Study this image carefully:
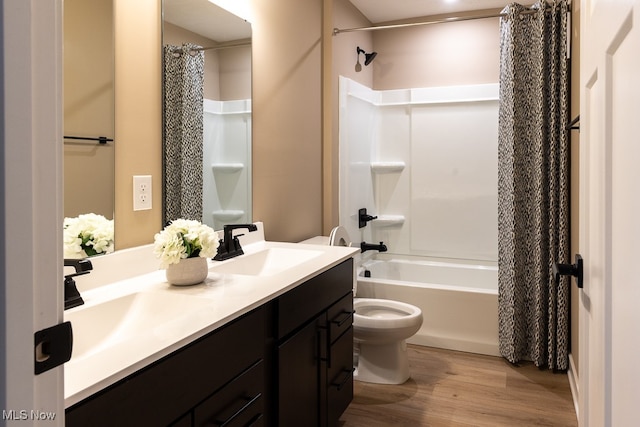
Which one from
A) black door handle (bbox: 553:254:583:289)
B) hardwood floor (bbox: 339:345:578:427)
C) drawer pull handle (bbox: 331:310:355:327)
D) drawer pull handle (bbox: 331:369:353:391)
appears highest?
black door handle (bbox: 553:254:583:289)

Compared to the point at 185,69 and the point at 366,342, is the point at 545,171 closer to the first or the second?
the point at 366,342

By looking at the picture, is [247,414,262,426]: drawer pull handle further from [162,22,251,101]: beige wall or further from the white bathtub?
the white bathtub

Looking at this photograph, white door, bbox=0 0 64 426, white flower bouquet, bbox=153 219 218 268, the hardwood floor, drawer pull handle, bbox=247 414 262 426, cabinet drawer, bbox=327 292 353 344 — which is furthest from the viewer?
the hardwood floor

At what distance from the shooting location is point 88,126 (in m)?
1.55

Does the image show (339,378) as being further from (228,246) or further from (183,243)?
(183,243)

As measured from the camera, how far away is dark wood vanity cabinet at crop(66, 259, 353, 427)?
987 mm

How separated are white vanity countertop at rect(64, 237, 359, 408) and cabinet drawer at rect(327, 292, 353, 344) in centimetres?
22

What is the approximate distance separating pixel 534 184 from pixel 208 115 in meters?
2.10

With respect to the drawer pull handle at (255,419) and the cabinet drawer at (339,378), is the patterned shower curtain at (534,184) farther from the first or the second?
the drawer pull handle at (255,419)

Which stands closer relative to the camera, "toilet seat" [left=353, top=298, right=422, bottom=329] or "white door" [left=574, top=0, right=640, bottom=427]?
"white door" [left=574, top=0, right=640, bottom=427]

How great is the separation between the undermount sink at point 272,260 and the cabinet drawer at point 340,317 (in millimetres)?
250

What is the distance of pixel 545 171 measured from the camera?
305cm

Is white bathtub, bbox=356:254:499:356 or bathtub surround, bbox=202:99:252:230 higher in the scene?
bathtub surround, bbox=202:99:252:230

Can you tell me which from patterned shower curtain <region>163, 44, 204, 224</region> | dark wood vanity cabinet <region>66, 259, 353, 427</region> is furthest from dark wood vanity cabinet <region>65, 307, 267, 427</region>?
patterned shower curtain <region>163, 44, 204, 224</region>
